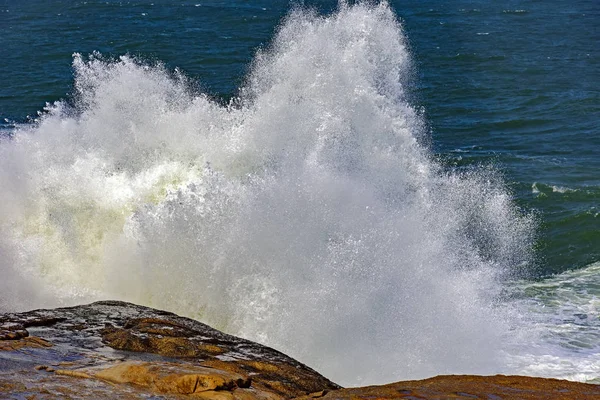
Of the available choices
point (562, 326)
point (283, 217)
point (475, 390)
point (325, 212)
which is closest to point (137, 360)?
point (475, 390)

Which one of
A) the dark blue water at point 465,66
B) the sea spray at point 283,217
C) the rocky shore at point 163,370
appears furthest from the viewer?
the dark blue water at point 465,66

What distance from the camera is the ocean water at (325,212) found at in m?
9.66

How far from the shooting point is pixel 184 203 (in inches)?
411

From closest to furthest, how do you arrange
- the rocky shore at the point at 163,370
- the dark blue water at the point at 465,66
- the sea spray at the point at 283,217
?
the rocky shore at the point at 163,370 < the sea spray at the point at 283,217 < the dark blue water at the point at 465,66

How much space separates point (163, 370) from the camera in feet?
18.8

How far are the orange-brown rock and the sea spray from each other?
2.95m

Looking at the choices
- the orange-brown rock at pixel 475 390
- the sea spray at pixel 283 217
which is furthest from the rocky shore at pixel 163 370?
the sea spray at pixel 283 217

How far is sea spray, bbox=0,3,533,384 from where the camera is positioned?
9578 mm

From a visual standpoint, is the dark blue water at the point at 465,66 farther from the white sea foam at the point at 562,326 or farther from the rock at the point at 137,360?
the rock at the point at 137,360

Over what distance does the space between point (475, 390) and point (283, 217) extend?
17.6 ft

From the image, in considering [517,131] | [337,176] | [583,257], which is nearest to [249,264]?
[337,176]

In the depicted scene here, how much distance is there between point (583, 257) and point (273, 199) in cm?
586

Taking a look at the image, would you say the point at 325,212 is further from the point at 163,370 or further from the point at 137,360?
the point at 163,370

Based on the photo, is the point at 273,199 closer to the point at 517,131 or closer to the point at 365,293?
the point at 365,293
